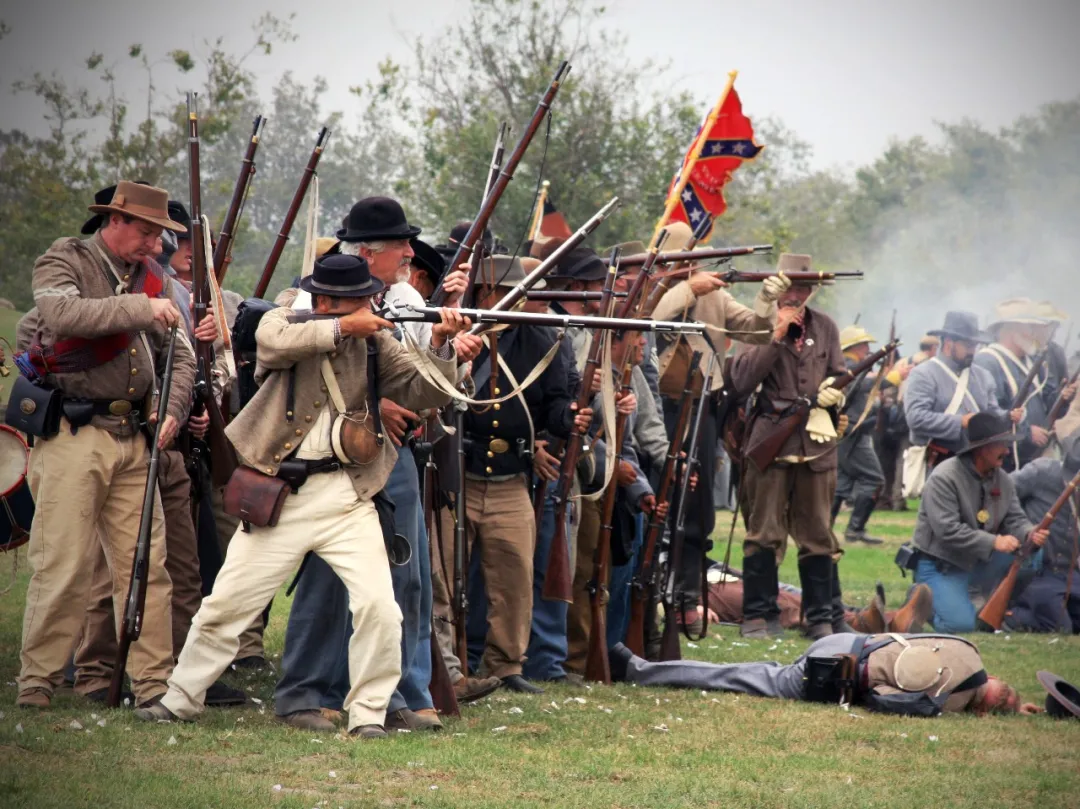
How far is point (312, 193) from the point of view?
26.4 feet

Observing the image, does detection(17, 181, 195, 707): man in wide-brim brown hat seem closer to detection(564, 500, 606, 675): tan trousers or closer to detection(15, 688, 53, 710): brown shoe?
detection(15, 688, 53, 710): brown shoe

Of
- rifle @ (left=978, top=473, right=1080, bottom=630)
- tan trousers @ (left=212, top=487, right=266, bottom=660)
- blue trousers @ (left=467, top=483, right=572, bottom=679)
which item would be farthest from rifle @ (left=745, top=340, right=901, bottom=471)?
tan trousers @ (left=212, top=487, right=266, bottom=660)

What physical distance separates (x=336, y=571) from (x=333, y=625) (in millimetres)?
487

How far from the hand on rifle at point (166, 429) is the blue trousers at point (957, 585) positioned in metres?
6.51

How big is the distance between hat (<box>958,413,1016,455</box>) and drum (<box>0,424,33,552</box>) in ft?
22.3

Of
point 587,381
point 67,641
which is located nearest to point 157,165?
point 587,381

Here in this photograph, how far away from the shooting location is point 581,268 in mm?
8695

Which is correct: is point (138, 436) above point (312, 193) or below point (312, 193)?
below

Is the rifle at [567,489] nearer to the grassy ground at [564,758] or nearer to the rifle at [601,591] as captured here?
the rifle at [601,591]

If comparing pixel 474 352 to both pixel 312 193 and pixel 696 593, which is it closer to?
pixel 312 193

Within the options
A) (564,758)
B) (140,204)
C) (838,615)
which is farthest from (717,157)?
(564,758)

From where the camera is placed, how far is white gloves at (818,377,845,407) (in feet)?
35.2

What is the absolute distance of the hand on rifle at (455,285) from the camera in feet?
23.1

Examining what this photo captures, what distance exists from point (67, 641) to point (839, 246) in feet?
134
